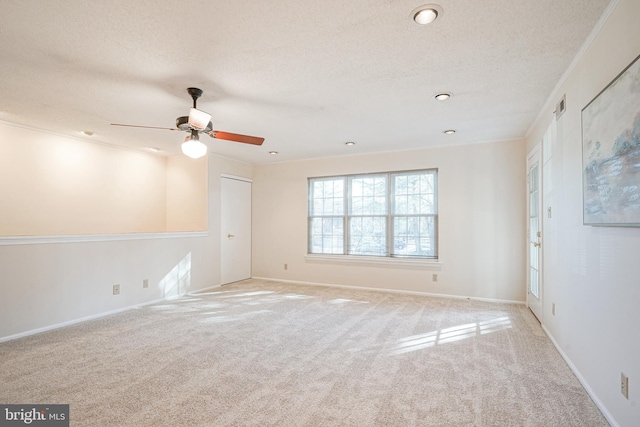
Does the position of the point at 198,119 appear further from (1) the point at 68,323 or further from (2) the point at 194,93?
(1) the point at 68,323

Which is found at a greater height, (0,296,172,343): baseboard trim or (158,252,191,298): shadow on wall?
(158,252,191,298): shadow on wall

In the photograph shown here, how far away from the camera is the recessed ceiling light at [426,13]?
6.04ft

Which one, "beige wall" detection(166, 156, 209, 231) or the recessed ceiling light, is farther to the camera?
"beige wall" detection(166, 156, 209, 231)

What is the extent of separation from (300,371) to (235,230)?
4220 mm

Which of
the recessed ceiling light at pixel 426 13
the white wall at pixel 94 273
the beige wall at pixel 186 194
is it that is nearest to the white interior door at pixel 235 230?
the white wall at pixel 94 273

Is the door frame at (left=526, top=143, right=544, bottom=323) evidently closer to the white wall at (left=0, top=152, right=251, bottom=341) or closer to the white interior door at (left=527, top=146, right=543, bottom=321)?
the white interior door at (left=527, top=146, right=543, bottom=321)

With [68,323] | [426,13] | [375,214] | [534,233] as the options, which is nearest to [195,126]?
[426,13]

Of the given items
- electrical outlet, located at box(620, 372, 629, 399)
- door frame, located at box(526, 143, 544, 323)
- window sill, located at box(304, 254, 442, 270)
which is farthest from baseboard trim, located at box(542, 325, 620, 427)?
window sill, located at box(304, 254, 442, 270)

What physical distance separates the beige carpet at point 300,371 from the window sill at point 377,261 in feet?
3.60

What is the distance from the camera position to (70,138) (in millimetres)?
4738

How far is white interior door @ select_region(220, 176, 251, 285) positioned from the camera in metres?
6.08

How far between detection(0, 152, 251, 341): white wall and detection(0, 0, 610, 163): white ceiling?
1.66m

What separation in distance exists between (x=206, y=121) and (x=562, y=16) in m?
2.82

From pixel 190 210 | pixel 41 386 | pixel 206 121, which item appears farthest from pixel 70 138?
pixel 41 386
